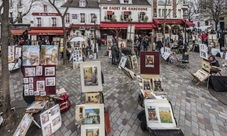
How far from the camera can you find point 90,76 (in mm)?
4234

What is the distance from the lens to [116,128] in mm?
4383

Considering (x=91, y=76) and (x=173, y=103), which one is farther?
(x=173, y=103)

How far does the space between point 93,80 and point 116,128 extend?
1.35m

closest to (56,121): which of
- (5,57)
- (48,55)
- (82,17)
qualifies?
(48,55)

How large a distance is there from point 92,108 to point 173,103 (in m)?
2.91

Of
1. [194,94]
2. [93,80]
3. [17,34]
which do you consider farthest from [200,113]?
[17,34]

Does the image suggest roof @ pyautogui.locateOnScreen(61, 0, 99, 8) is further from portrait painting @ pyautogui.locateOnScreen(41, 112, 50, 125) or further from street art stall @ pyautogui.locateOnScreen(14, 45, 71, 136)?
portrait painting @ pyautogui.locateOnScreen(41, 112, 50, 125)

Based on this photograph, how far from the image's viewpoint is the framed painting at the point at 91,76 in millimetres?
4199

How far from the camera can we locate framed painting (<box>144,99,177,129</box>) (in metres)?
3.80

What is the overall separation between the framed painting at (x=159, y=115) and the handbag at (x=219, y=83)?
4184mm

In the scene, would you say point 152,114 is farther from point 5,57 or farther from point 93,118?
point 5,57

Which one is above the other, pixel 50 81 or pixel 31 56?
pixel 31 56

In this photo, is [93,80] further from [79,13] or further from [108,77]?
[79,13]

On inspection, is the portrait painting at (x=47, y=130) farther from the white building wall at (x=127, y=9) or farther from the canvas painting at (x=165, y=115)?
the white building wall at (x=127, y=9)
